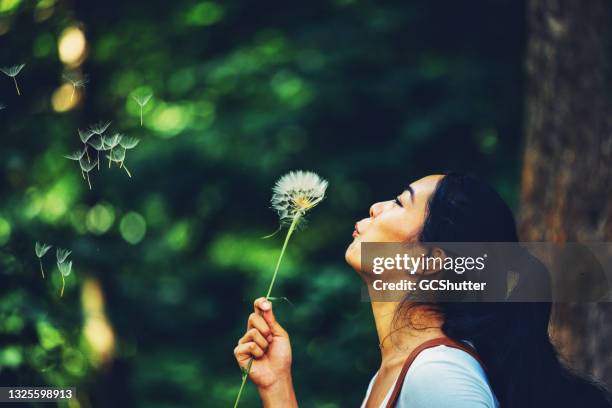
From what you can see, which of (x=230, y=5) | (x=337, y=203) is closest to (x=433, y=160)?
(x=337, y=203)

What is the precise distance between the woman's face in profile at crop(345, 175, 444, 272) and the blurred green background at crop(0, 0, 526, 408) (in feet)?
7.54

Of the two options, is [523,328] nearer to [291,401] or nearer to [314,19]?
[291,401]

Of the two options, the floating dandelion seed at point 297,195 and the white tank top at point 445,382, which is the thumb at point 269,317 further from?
the white tank top at point 445,382

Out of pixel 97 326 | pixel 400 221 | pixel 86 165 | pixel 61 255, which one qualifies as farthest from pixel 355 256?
pixel 97 326

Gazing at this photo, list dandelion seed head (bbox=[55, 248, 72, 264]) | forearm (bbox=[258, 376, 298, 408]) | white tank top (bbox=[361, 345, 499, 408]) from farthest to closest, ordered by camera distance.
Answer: dandelion seed head (bbox=[55, 248, 72, 264]), forearm (bbox=[258, 376, 298, 408]), white tank top (bbox=[361, 345, 499, 408])

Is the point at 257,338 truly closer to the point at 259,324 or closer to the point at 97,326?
the point at 259,324

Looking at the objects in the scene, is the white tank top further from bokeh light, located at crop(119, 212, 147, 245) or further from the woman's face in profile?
bokeh light, located at crop(119, 212, 147, 245)

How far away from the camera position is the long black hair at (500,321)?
1.60 m

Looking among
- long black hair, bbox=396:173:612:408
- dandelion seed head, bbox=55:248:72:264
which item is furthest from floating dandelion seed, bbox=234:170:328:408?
dandelion seed head, bbox=55:248:72:264

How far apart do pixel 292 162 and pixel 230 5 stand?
996 mm

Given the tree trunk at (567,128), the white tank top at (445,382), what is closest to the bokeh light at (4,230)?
the white tank top at (445,382)

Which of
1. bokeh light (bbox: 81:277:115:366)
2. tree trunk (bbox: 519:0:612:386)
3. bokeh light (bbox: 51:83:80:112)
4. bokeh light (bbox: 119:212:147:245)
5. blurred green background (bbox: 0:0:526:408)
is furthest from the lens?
bokeh light (bbox: 119:212:147:245)

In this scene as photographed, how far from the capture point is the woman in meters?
1.54

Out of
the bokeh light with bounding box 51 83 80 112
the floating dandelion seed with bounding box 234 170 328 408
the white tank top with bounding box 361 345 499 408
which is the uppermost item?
the bokeh light with bounding box 51 83 80 112
